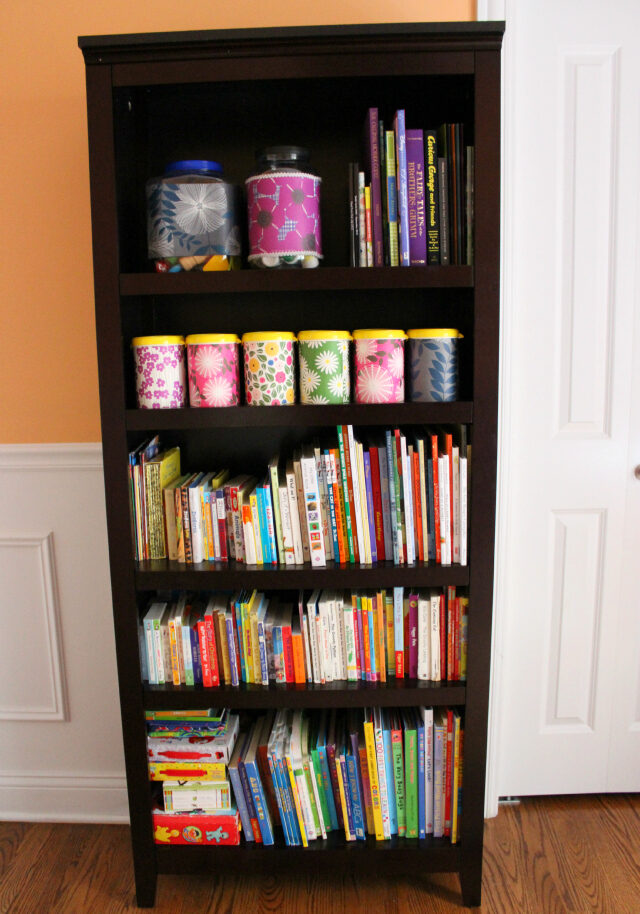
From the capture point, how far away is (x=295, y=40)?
4.16 feet

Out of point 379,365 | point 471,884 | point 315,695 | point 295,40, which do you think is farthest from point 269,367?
point 471,884

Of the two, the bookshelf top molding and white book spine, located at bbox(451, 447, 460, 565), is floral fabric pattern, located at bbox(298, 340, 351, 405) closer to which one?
white book spine, located at bbox(451, 447, 460, 565)

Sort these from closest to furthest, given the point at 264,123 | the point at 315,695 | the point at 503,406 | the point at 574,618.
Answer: the point at 315,695, the point at 264,123, the point at 503,406, the point at 574,618

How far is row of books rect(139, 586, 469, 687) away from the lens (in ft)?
Result: 4.89

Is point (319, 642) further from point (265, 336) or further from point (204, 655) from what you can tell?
point (265, 336)

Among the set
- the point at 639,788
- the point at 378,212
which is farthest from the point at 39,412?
the point at 639,788

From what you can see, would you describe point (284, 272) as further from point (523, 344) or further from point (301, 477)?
point (523, 344)

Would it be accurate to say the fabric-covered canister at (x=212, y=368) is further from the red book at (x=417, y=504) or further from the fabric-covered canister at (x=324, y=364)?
the red book at (x=417, y=504)

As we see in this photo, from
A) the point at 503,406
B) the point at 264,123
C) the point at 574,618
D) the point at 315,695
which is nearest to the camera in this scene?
the point at 315,695

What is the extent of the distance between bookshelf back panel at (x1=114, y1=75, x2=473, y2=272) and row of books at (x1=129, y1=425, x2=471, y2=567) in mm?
502

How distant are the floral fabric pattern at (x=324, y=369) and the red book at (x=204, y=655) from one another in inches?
21.6

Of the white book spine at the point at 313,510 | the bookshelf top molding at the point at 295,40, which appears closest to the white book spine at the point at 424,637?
the white book spine at the point at 313,510

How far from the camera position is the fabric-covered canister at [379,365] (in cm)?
140

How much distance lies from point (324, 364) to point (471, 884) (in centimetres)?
122
